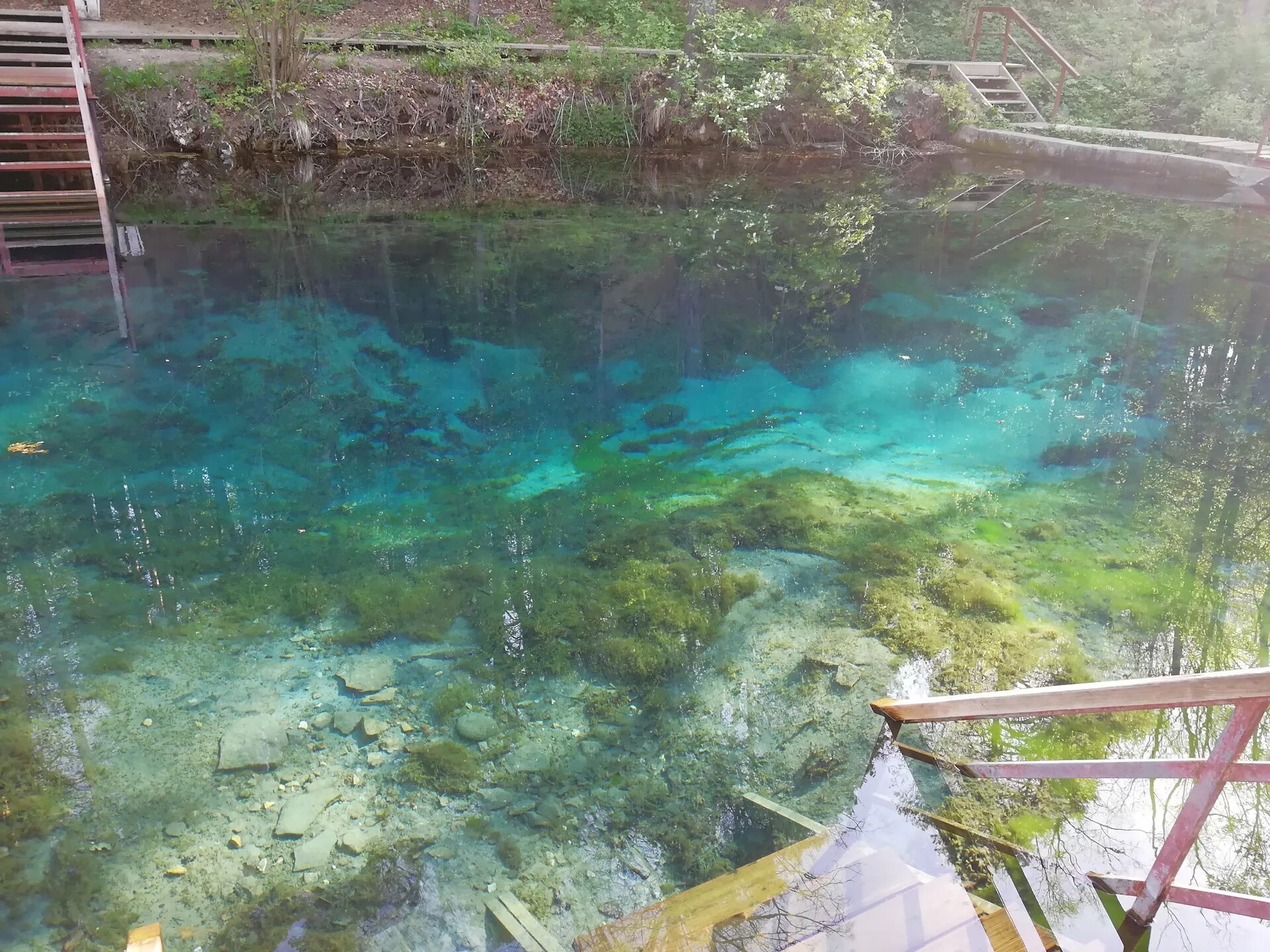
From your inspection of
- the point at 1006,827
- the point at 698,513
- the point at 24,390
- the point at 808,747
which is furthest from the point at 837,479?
the point at 24,390

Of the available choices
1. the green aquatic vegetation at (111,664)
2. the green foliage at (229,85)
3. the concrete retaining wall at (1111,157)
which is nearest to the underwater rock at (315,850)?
the green aquatic vegetation at (111,664)

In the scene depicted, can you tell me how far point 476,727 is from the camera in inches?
156

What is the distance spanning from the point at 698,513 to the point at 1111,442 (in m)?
3.58

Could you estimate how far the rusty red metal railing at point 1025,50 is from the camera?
586 inches

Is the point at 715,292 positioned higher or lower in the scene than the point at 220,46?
lower

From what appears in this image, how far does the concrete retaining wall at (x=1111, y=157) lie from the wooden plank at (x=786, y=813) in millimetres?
13932

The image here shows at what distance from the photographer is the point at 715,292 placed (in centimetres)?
951

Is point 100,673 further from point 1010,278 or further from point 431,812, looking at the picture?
point 1010,278

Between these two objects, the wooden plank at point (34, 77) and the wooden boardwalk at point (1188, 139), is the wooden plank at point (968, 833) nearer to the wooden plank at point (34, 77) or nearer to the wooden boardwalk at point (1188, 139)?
the wooden plank at point (34, 77)

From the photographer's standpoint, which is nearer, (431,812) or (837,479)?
(431,812)

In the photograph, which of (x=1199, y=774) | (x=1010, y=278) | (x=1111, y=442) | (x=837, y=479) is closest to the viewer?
(x=1199, y=774)

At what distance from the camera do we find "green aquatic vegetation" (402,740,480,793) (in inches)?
144

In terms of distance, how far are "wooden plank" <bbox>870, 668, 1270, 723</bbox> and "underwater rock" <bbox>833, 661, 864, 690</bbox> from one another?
973 millimetres

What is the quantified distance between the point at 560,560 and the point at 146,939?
9.64 ft
